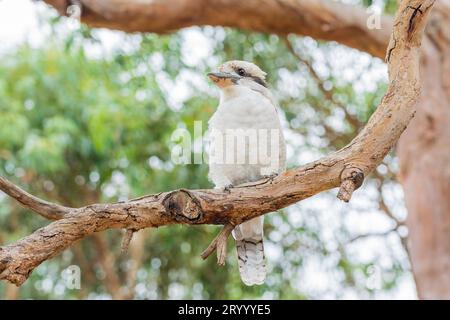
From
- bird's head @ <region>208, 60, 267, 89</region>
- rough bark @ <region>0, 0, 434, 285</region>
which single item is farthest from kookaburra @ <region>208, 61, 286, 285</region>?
rough bark @ <region>0, 0, 434, 285</region>

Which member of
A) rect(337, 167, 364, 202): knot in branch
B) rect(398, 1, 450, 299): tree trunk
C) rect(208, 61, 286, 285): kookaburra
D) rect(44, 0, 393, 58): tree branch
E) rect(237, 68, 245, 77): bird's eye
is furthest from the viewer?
rect(44, 0, 393, 58): tree branch

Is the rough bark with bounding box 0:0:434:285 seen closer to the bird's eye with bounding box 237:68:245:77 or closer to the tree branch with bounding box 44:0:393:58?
the bird's eye with bounding box 237:68:245:77

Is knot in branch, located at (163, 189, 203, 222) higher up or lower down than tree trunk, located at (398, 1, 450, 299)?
lower down

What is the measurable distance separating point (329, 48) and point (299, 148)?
0.68 metres

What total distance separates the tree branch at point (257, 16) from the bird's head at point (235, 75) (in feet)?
4.17

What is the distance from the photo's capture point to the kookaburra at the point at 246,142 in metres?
2.18

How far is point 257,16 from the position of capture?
141 inches

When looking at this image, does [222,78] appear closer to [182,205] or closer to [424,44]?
[182,205]

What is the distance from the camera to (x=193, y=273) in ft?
15.1

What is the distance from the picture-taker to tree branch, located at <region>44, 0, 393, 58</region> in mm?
3525

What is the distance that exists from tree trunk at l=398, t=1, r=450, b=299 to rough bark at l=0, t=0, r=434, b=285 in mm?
1738

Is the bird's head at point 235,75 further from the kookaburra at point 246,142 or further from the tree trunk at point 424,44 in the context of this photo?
the tree trunk at point 424,44

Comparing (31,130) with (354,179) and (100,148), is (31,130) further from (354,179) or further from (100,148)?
(354,179)
